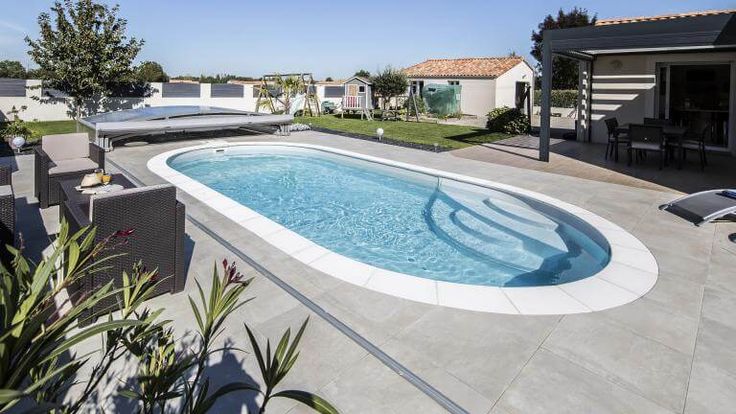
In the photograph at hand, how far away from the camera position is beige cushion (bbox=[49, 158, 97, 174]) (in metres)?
6.28

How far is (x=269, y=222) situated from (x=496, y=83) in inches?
935

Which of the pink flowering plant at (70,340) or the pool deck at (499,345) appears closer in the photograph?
the pink flowering plant at (70,340)

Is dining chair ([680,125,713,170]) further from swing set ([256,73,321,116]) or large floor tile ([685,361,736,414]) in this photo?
swing set ([256,73,321,116])

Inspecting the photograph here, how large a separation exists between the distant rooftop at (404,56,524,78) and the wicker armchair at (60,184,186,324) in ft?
84.3

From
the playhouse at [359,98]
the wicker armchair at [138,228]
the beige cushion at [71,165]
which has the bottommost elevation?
the wicker armchair at [138,228]

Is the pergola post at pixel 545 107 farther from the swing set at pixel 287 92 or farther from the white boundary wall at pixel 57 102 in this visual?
the white boundary wall at pixel 57 102

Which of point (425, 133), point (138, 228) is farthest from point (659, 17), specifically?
point (138, 228)

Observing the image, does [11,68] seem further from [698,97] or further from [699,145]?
[699,145]

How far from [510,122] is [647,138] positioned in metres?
6.93

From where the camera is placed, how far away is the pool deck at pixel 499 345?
8.80 ft

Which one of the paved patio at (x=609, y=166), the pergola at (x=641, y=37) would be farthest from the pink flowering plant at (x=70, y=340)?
the pergola at (x=641, y=37)

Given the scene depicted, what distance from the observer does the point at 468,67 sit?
2875 cm

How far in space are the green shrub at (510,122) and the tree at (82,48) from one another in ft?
50.6

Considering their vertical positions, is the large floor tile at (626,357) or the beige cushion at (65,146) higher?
the beige cushion at (65,146)
